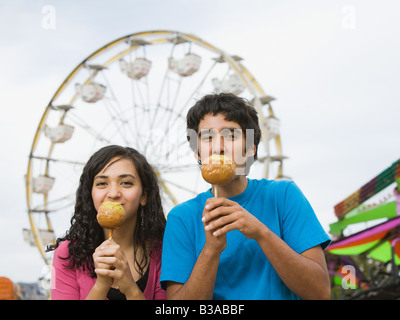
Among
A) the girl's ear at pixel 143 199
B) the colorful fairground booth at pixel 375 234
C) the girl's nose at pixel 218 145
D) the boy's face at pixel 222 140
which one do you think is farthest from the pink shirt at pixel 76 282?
the colorful fairground booth at pixel 375 234

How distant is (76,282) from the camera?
2158mm

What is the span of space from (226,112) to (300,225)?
0.53 metres

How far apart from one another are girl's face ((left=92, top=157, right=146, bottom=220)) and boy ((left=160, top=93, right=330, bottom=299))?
0.86 ft

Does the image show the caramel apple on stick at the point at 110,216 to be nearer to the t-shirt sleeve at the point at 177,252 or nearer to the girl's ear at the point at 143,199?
the t-shirt sleeve at the point at 177,252

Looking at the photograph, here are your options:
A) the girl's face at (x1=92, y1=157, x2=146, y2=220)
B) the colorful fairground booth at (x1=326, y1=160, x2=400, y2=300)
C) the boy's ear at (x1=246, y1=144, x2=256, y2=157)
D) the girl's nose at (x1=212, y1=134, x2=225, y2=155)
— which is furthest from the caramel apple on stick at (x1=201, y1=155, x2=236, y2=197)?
the colorful fairground booth at (x1=326, y1=160, x2=400, y2=300)

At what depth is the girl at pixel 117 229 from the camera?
2080 mm

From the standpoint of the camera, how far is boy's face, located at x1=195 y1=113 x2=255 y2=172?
1.75 meters

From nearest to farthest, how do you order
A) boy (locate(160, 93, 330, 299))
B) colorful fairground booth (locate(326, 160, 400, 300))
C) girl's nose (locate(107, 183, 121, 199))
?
1. boy (locate(160, 93, 330, 299))
2. girl's nose (locate(107, 183, 121, 199))
3. colorful fairground booth (locate(326, 160, 400, 300))

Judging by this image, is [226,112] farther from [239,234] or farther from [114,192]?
[114,192]

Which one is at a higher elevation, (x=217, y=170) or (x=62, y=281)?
(x=217, y=170)

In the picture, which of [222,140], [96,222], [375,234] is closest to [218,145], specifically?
[222,140]

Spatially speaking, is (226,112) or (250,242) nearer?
(250,242)

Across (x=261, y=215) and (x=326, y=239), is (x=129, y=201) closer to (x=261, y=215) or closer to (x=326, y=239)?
(x=261, y=215)

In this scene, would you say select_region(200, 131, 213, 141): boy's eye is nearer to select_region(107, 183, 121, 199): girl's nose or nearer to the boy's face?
the boy's face
